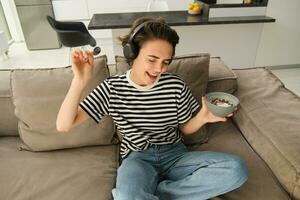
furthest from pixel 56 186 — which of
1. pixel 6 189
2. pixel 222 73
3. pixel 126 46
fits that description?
pixel 222 73

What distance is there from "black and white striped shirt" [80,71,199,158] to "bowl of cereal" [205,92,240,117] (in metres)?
0.12

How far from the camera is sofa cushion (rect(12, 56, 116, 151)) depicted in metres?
1.21

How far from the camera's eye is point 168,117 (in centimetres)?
109

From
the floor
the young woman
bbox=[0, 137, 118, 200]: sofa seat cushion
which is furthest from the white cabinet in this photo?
the young woman

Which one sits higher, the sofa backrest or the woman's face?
the woman's face

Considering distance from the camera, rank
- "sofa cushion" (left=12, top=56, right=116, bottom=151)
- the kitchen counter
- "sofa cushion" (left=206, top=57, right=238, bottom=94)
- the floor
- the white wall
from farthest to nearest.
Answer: the floor, the white wall, the kitchen counter, "sofa cushion" (left=206, top=57, right=238, bottom=94), "sofa cushion" (left=12, top=56, right=116, bottom=151)

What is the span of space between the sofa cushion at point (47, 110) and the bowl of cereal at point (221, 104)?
528 millimetres

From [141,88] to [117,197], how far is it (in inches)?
17.7

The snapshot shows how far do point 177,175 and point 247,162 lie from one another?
34 cm

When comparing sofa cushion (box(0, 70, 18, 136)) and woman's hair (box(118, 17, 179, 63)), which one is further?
sofa cushion (box(0, 70, 18, 136))

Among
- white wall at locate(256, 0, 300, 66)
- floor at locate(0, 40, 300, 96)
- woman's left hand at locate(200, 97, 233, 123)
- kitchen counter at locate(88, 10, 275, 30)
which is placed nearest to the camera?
woman's left hand at locate(200, 97, 233, 123)

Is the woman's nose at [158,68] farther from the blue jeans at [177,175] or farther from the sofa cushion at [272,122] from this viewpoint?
the sofa cushion at [272,122]

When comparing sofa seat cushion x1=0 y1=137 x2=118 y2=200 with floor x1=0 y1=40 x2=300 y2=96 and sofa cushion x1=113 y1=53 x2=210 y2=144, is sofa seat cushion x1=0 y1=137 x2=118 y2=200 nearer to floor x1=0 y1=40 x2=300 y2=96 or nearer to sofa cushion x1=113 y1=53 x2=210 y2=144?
sofa cushion x1=113 y1=53 x2=210 y2=144

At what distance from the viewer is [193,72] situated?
1279 millimetres
